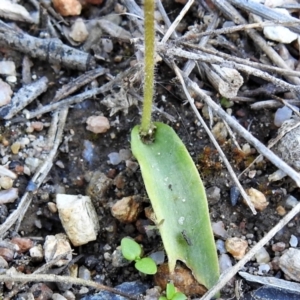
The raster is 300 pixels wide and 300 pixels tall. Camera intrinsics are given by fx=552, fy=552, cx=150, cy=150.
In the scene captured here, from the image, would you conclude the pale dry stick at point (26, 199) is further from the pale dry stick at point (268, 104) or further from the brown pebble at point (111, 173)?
the pale dry stick at point (268, 104)

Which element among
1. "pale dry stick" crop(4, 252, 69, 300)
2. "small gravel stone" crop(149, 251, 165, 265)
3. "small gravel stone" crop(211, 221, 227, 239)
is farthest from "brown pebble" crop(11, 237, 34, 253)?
"small gravel stone" crop(211, 221, 227, 239)

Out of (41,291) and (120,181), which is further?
(120,181)

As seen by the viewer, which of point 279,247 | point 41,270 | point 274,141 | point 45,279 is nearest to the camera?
point 45,279

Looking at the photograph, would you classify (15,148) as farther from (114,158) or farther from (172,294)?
(172,294)

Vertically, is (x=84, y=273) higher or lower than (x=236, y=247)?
lower

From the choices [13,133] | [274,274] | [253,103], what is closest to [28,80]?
[13,133]

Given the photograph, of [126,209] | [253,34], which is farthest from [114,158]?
[253,34]
